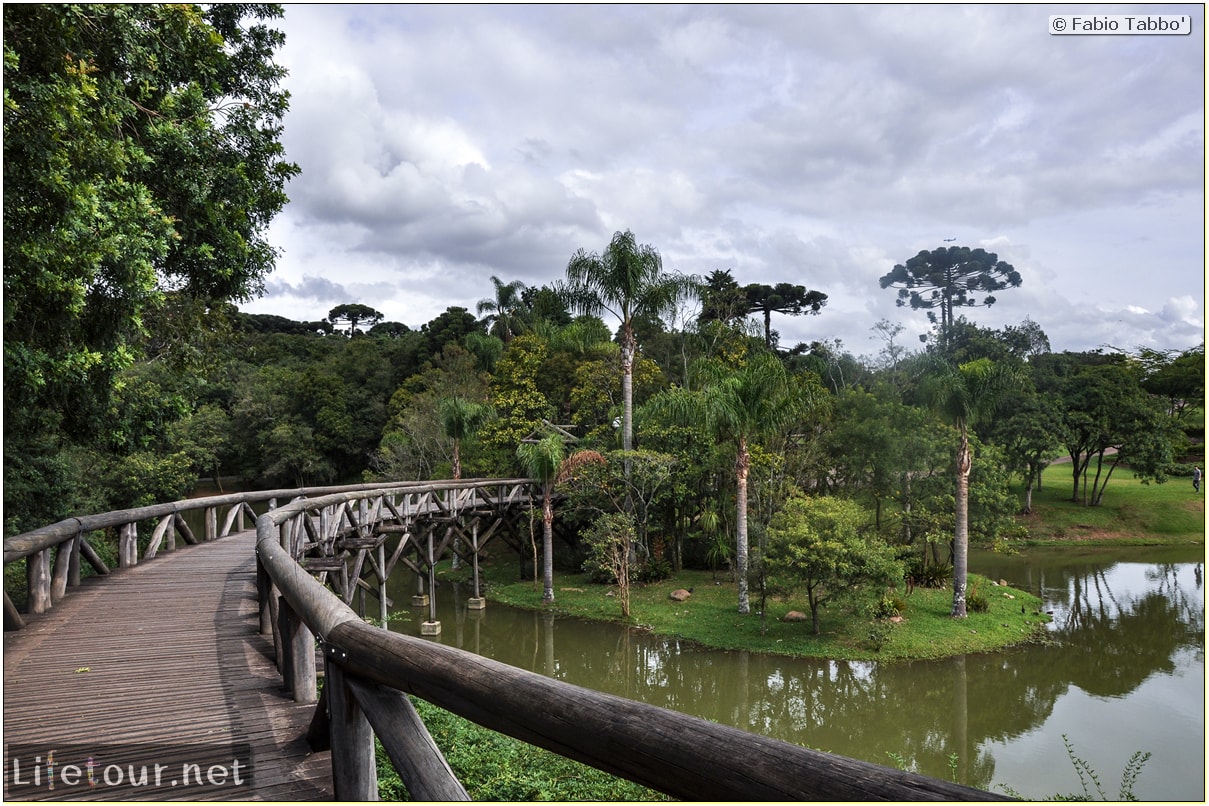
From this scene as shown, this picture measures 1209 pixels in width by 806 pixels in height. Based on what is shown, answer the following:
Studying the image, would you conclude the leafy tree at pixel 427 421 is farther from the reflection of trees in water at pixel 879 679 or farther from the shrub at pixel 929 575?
the shrub at pixel 929 575

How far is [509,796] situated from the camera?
6129 millimetres

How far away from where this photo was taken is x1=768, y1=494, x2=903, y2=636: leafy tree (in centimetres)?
1414

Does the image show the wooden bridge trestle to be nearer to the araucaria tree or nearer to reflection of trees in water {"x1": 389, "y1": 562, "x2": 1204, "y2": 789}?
the araucaria tree

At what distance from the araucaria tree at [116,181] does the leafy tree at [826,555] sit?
1075 centimetres

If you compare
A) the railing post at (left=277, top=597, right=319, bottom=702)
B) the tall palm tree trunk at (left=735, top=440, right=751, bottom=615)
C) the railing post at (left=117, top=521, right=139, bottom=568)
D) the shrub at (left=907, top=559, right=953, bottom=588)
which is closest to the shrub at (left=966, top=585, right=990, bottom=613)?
the shrub at (left=907, top=559, right=953, bottom=588)

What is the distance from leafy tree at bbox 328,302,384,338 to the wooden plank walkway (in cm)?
7203

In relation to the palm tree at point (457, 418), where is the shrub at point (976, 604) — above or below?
below

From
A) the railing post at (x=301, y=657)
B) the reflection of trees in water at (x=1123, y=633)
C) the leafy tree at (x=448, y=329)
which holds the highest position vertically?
the leafy tree at (x=448, y=329)

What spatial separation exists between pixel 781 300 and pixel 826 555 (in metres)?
35.6

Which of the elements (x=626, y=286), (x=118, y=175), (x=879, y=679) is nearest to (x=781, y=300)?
(x=626, y=286)

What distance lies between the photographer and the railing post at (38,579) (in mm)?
5676

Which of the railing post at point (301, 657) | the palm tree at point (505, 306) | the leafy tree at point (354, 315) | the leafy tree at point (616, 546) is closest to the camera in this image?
the railing post at point (301, 657)

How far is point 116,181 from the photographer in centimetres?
605

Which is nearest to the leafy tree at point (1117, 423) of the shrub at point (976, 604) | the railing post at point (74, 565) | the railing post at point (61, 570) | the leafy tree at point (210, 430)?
the shrub at point (976, 604)
